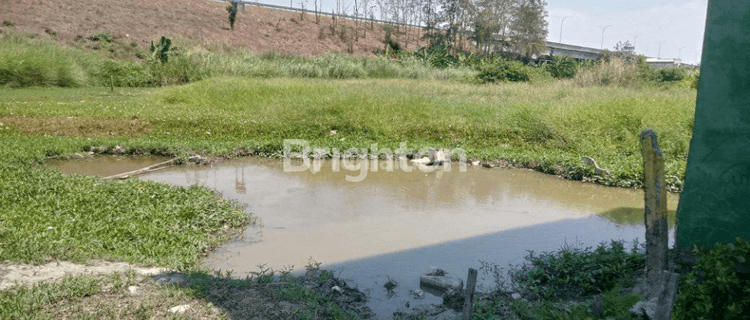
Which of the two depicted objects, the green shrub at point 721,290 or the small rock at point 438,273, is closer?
the green shrub at point 721,290

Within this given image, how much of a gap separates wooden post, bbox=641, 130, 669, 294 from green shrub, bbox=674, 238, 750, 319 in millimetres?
258

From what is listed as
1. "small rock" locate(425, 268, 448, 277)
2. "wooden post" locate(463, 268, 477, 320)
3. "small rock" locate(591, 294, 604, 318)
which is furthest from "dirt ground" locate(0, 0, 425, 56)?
"small rock" locate(591, 294, 604, 318)

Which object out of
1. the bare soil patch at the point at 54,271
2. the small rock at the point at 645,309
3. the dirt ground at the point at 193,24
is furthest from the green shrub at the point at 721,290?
the dirt ground at the point at 193,24

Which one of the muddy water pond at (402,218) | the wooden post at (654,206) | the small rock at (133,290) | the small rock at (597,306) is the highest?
the wooden post at (654,206)

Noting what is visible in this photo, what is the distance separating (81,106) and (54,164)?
17.9 ft

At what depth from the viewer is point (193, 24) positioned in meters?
38.1

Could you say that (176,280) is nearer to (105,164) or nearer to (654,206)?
(654,206)

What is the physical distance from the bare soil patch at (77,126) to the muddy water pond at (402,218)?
319 cm

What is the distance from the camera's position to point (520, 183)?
9078 millimetres

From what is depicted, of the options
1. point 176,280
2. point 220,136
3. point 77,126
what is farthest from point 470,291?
point 77,126

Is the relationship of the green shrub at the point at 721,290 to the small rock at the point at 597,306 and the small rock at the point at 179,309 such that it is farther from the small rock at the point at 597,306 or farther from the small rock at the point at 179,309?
the small rock at the point at 179,309

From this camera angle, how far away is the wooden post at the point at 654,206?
3771 mm

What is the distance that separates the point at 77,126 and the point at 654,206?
36.2 feet

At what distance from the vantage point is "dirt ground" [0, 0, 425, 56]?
30.6 metres
